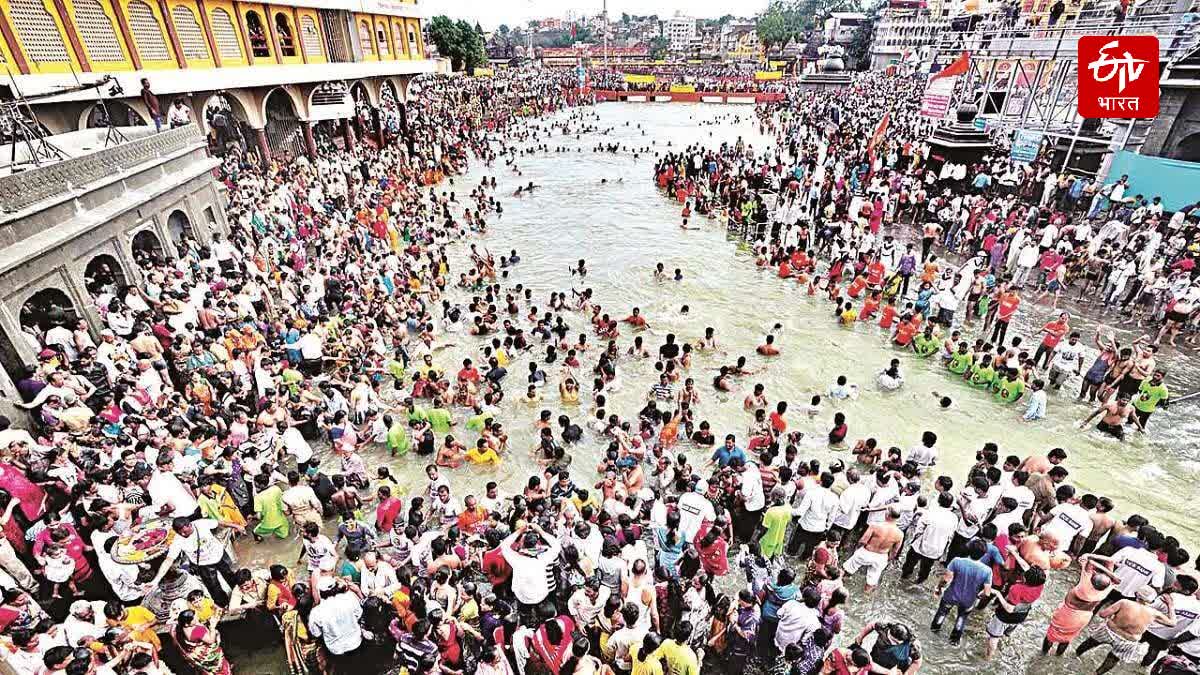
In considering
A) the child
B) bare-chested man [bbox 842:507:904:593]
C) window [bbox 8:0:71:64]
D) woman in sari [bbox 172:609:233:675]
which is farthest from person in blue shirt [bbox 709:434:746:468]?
window [bbox 8:0:71:64]

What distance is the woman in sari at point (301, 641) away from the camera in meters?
5.43

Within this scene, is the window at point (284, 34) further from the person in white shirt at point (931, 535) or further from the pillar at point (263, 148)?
the person in white shirt at point (931, 535)

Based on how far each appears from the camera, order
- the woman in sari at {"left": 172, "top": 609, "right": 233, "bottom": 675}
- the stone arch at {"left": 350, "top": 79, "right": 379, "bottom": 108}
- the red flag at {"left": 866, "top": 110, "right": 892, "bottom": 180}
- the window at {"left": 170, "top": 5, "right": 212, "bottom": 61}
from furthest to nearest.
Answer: the stone arch at {"left": 350, "top": 79, "right": 379, "bottom": 108}
the red flag at {"left": 866, "top": 110, "right": 892, "bottom": 180}
the window at {"left": 170, "top": 5, "right": 212, "bottom": 61}
the woman in sari at {"left": 172, "top": 609, "right": 233, "bottom": 675}

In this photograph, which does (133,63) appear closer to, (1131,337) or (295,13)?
(295,13)

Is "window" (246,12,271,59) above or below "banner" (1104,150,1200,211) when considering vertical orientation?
above

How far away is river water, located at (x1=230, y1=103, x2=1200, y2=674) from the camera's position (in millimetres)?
6914

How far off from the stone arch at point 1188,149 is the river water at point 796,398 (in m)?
10.9

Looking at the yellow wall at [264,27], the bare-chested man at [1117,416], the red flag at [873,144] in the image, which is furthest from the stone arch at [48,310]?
the red flag at [873,144]

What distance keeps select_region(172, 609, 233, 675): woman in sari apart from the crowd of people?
0.03 m

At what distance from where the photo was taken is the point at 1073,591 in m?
5.65

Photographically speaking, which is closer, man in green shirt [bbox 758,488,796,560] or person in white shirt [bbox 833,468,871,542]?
man in green shirt [bbox 758,488,796,560]

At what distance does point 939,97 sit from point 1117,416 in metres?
17.3

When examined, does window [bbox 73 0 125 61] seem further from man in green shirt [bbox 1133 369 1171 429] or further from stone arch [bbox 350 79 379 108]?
man in green shirt [bbox 1133 369 1171 429]

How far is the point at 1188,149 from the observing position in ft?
62.3
